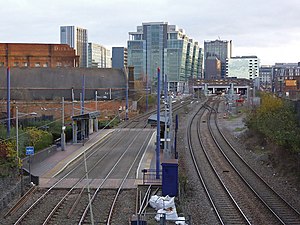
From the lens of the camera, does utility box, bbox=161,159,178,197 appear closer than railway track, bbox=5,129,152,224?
No

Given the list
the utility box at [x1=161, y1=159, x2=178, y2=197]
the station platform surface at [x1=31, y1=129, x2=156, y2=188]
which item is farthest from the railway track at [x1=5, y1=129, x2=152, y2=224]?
the utility box at [x1=161, y1=159, x2=178, y2=197]

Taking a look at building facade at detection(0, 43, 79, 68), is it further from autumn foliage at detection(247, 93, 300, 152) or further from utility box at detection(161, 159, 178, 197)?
utility box at detection(161, 159, 178, 197)

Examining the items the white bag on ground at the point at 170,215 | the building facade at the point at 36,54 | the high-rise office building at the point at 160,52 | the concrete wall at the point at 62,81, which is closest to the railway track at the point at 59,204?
the white bag on ground at the point at 170,215

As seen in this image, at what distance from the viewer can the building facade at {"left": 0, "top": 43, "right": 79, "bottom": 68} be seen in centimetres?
8325

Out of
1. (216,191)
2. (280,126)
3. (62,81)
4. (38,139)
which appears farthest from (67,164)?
(62,81)

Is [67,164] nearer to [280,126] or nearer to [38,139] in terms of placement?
[38,139]

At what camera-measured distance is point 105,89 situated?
6153 centimetres

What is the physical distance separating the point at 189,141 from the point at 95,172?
43.7 feet

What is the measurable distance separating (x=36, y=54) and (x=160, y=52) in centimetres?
3403

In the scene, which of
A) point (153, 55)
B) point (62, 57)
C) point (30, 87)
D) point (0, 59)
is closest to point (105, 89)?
point (30, 87)

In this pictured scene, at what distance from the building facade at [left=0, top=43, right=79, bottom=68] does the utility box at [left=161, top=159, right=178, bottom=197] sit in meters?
68.2

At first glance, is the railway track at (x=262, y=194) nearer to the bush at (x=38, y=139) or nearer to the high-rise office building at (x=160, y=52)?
the bush at (x=38, y=139)

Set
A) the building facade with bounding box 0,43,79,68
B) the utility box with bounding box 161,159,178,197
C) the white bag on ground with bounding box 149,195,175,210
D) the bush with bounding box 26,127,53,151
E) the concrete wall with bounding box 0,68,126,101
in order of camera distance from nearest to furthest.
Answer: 1. the white bag on ground with bounding box 149,195,175,210
2. the utility box with bounding box 161,159,178,197
3. the bush with bounding box 26,127,53,151
4. the concrete wall with bounding box 0,68,126,101
5. the building facade with bounding box 0,43,79,68

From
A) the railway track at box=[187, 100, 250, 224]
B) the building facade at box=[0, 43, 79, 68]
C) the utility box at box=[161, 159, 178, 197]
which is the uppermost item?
the building facade at box=[0, 43, 79, 68]
